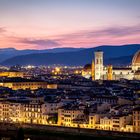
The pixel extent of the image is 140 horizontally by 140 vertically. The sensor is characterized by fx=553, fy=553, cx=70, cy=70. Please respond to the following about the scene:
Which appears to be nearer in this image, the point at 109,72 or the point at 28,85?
the point at 28,85

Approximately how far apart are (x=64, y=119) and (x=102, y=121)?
3.47m

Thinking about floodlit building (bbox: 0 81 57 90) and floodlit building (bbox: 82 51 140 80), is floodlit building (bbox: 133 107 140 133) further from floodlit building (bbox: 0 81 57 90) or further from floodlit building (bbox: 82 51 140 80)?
floodlit building (bbox: 82 51 140 80)

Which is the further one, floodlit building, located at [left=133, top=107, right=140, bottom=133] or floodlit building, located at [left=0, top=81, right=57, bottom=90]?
floodlit building, located at [left=0, top=81, right=57, bottom=90]

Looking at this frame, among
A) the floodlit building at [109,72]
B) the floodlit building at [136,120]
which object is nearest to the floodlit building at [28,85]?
the floodlit building at [109,72]

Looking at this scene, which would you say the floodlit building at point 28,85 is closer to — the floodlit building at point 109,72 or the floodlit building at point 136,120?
the floodlit building at point 109,72

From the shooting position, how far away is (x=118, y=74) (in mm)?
90625

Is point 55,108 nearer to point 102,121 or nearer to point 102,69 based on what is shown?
point 102,121

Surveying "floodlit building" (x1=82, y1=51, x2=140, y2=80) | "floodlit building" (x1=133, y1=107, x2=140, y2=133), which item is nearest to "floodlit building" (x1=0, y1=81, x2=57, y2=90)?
"floodlit building" (x1=82, y1=51, x2=140, y2=80)

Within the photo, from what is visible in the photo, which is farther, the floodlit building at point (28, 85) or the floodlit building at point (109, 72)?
the floodlit building at point (109, 72)

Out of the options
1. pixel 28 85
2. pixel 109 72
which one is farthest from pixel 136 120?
pixel 109 72

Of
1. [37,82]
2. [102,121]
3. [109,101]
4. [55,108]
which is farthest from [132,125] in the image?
[37,82]

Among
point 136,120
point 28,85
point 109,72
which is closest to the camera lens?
point 136,120

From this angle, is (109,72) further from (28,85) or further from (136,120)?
(136,120)

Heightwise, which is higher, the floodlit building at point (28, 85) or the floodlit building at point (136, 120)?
the floodlit building at point (28, 85)
